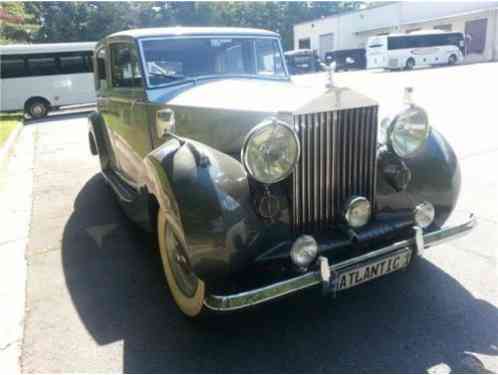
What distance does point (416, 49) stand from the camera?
84.9 ft

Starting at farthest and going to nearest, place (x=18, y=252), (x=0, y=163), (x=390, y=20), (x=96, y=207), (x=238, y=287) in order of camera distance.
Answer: (x=390, y=20) < (x=0, y=163) < (x=96, y=207) < (x=18, y=252) < (x=238, y=287)

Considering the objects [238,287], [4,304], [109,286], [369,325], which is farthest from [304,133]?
[4,304]

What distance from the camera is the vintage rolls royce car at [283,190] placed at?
2.13 metres

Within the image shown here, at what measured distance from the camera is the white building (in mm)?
28625

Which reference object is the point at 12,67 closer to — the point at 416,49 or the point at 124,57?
the point at 124,57

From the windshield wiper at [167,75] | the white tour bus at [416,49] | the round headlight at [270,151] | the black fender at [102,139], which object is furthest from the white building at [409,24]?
the round headlight at [270,151]

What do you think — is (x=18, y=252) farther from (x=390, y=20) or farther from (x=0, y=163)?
(x=390, y=20)

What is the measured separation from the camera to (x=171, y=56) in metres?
3.45

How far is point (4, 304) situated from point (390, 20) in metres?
37.5

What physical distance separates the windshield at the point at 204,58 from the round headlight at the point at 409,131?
157 centimetres

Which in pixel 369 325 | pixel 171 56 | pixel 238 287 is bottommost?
pixel 369 325

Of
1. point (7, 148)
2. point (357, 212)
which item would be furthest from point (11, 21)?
point (357, 212)

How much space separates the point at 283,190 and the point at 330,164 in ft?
1.13

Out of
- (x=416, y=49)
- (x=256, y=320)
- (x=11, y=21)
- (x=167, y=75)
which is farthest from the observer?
(x=416, y=49)
